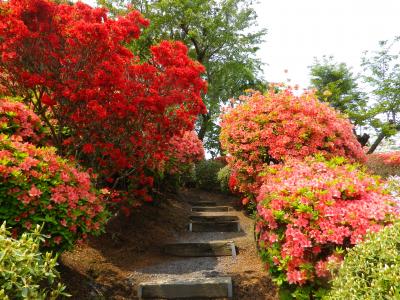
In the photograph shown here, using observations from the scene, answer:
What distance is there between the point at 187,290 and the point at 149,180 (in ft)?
8.21

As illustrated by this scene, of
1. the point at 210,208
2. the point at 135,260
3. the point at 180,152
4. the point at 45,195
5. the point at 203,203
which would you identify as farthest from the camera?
the point at 203,203

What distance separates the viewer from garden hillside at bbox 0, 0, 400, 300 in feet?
11.4

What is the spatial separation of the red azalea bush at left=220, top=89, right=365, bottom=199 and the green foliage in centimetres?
1644

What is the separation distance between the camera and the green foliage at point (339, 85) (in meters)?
22.9

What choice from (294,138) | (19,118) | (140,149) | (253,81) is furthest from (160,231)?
(253,81)

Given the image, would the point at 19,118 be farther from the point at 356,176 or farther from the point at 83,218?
the point at 356,176

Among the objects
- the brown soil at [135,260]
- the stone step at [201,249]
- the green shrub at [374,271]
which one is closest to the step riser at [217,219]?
the brown soil at [135,260]

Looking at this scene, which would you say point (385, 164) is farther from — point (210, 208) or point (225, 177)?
point (210, 208)

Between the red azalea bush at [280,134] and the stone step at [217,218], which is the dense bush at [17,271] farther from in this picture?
the stone step at [217,218]

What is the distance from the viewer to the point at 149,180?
6.92m

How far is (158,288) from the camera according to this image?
5.02 metres

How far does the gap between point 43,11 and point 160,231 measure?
4.83m

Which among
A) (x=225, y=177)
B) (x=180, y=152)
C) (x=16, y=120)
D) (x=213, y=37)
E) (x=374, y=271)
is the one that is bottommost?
(x=374, y=271)

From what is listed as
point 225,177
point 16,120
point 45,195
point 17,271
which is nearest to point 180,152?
point 225,177
